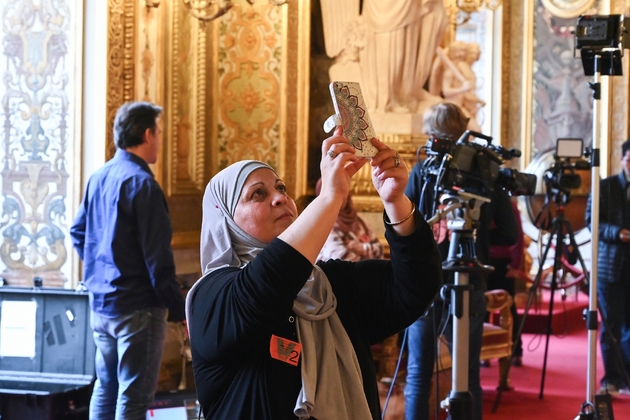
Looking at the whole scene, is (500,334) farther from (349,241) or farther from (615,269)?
(349,241)

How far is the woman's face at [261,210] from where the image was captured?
198cm

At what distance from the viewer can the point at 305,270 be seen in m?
1.75

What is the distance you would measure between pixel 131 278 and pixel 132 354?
1.02 ft

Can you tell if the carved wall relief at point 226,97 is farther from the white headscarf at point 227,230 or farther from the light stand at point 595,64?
the white headscarf at point 227,230

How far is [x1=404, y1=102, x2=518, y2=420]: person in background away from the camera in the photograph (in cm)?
383

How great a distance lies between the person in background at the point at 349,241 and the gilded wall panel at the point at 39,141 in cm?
133

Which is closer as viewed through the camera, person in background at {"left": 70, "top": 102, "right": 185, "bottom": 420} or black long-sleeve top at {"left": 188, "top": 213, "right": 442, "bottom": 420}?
black long-sleeve top at {"left": 188, "top": 213, "right": 442, "bottom": 420}

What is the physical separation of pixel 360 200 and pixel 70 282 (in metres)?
2.00

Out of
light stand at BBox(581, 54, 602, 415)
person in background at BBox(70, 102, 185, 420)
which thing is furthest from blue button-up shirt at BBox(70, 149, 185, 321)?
light stand at BBox(581, 54, 602, 415)

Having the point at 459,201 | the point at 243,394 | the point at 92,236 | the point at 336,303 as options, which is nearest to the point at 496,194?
the point at 459,201

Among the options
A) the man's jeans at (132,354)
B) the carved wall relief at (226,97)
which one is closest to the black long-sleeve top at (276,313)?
the man's jeans at (132,354)

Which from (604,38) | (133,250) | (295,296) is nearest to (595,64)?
(604,38)

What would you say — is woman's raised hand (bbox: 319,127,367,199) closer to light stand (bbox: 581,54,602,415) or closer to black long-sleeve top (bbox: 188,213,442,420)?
black long-sleeve top (bbox: 188,213,442,420)

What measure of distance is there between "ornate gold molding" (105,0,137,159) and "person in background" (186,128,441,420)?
280 centimetres
